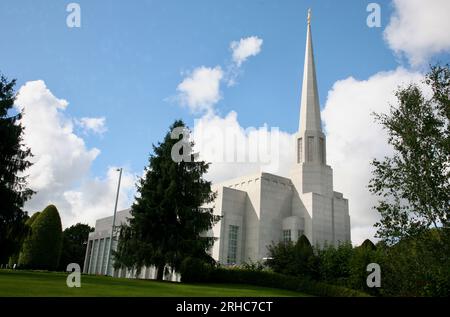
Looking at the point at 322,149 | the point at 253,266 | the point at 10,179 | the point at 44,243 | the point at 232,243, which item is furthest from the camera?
the point at 322,149

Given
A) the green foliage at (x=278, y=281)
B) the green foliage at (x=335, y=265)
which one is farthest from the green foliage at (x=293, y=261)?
the green foliage at (x=278, y=281)

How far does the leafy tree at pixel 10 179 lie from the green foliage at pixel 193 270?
9.00 meters

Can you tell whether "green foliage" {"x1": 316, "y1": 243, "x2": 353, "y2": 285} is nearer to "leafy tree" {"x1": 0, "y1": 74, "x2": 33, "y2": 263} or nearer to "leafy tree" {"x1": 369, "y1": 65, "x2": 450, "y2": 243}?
"leafy tree" {"x1": 369, "y1": 65, "x2": 450, "y2": 243}

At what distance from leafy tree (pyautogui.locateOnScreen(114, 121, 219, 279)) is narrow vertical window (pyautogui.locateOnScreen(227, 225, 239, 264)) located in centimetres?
1693

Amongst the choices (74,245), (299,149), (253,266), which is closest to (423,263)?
(253,266)

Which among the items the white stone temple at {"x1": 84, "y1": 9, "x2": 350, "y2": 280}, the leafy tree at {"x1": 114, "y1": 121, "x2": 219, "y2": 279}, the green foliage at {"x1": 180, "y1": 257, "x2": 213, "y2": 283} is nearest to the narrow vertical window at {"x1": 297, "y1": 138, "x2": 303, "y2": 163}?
the white stone temple at {"x1": 84, "y1": 9, "x2": 350, "y2": 280}

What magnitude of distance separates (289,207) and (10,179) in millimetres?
29179

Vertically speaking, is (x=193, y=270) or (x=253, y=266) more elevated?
(x=253, y=266)

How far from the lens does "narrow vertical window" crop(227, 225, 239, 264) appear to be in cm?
4098

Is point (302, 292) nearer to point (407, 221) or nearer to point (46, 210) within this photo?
point (407, 221)

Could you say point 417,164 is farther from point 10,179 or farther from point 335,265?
point 10,179

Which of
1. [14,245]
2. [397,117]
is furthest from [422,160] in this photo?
[14,245]

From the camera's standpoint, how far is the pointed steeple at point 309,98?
44406 millimetres

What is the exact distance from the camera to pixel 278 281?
23.6 metres
